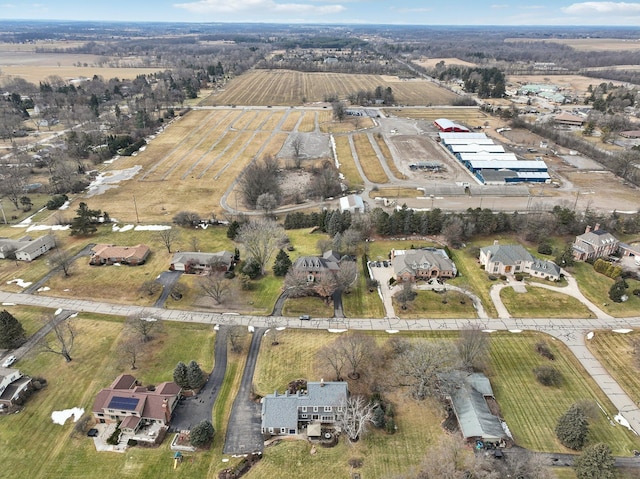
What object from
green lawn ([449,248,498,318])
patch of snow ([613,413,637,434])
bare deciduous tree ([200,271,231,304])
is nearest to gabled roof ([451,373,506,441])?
patch of snow ([613,413,637,434])

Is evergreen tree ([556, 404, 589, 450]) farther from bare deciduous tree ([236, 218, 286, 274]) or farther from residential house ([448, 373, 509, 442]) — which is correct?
bare deciduous tree ([236, 218, 286, 274])

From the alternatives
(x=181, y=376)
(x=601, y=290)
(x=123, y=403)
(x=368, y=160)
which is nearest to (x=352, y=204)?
(x=368, y=160)

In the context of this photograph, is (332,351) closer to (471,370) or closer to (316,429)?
(316,429)

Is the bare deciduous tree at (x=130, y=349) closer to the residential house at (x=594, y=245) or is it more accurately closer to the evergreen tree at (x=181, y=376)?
the evergreen tree at (x=181, y=376)

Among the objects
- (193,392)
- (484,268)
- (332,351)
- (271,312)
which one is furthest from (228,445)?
(484,268)

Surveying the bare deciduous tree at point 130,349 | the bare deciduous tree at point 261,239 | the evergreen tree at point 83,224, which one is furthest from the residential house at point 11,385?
the evergreen tree at point 83,224
